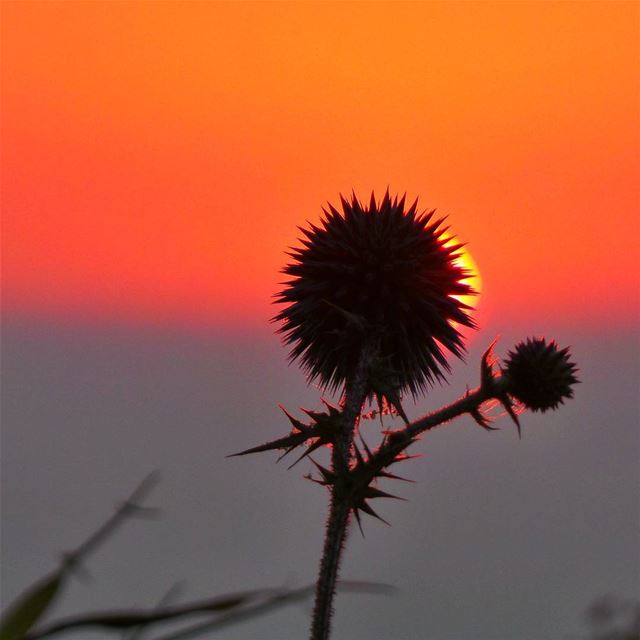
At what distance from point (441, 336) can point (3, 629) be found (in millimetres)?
5575

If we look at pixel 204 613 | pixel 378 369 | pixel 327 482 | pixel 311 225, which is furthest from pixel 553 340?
pixel 204 613

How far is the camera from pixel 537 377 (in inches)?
192

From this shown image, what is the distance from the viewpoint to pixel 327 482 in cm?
443

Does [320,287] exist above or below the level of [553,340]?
above

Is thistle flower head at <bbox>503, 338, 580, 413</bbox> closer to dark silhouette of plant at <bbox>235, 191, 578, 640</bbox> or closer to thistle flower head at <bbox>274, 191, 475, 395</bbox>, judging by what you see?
dark silhouette of plant at <bbox>235, 191, 578, 640</bbox>

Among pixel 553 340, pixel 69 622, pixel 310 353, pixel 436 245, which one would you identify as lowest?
pixel 69 622

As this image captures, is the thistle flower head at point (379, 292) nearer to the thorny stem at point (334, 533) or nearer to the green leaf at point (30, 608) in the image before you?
the thorny stem at point (334, 533)

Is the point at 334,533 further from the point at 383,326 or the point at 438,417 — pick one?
the point at 383,326

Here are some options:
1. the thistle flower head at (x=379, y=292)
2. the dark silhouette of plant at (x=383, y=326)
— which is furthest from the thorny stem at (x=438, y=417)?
the thistle flower head at (x=379, y=292)

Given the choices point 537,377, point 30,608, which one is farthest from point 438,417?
point 30,608

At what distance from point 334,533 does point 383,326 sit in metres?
1.88

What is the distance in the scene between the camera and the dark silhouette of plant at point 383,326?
4.88 m

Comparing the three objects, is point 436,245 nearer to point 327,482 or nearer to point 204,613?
point 327,482

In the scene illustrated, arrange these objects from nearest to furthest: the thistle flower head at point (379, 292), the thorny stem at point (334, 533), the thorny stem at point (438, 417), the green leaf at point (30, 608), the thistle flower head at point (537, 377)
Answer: the green leaf at point (30, 608)
the thorny stem at point (334, 533)
the thorny stem at point (438, 417)
the thistle flower head at point (537, 377)
the thistle flower head at point (379, 292)
